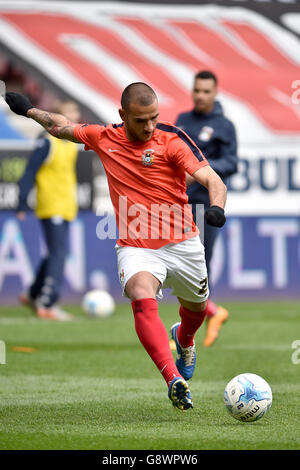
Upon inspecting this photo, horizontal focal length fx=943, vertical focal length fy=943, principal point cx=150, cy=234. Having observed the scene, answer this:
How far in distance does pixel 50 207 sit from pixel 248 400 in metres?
6.72

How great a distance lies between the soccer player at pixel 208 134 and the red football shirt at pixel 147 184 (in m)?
2.77

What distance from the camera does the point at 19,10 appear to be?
17.4 metres

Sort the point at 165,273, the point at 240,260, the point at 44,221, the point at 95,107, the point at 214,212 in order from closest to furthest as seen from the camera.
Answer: the point at 214,212 → the point at 165,273 → the point at 44,221 → the point at 240,260 → the point at 95,107

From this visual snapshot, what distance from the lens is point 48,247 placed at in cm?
1159

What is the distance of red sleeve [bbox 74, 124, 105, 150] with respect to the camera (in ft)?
20.1

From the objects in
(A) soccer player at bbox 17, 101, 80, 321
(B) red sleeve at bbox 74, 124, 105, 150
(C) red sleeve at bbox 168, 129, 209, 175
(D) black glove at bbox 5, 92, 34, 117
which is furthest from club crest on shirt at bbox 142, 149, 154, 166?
(A) soccer player at bbox 17, 101, 80, 321

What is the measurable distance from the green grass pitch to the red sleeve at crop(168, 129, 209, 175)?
1503mm

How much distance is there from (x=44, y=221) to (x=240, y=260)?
3.54 m
